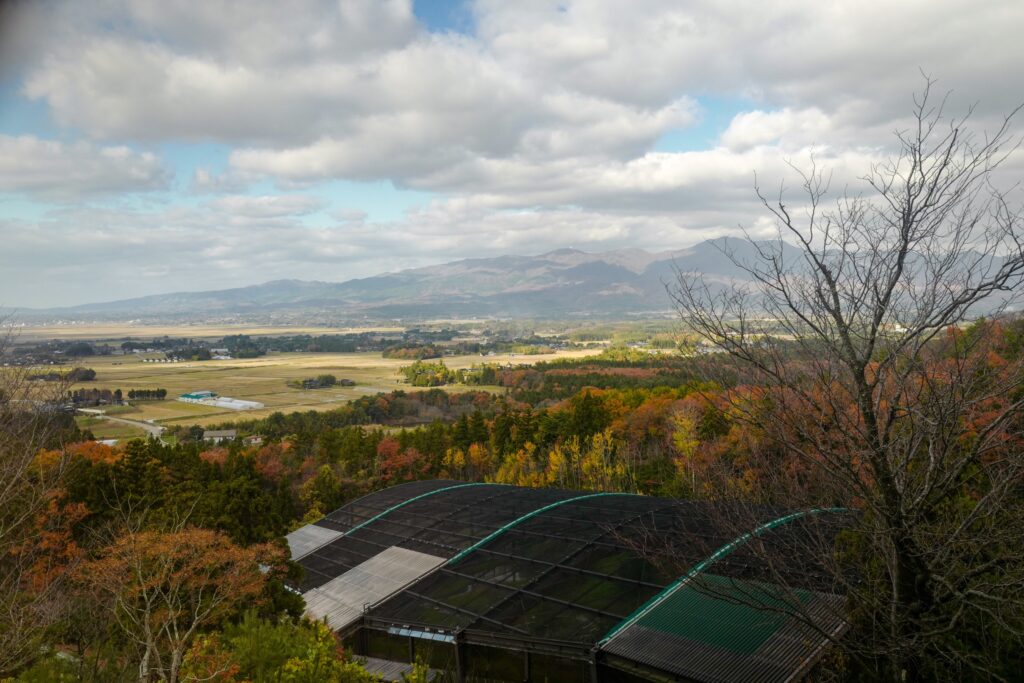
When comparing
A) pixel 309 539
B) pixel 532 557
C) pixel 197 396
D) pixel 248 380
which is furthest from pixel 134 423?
pixel 532 557

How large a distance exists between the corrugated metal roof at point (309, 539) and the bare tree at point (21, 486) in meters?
6.86

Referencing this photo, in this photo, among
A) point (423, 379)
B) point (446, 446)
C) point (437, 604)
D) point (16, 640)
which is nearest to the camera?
point (16, 640)

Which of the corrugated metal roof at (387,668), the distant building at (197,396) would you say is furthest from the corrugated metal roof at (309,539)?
the distant building at (197,396)

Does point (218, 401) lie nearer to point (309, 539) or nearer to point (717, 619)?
point (309, 539)

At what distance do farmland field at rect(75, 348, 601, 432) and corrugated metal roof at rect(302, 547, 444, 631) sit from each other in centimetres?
4332

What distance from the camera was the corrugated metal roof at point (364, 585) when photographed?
46.8 ft

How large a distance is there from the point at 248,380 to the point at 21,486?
80.5 meters

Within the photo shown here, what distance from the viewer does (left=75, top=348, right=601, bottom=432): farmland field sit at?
2303 inches

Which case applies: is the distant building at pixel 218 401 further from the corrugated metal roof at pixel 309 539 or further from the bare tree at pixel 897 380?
the bare tree at pixel 897 380

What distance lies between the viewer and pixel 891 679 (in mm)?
5477

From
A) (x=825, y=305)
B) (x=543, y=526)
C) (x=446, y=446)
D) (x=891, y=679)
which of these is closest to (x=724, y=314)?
(x=825, y=305)

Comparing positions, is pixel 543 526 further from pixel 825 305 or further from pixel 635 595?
pixel 825 305

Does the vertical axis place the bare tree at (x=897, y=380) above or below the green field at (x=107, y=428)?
above

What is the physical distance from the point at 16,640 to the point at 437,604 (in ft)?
25.7
